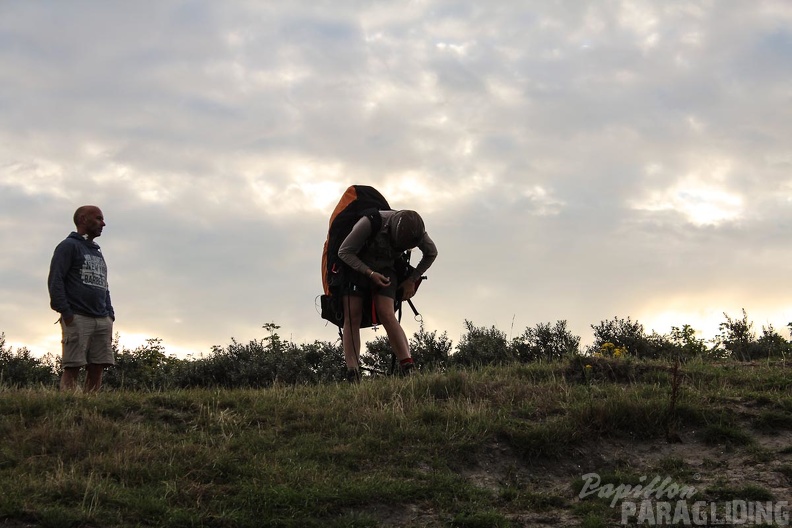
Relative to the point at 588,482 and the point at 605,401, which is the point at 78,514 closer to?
the point at 588,482

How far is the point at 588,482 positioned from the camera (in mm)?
6801

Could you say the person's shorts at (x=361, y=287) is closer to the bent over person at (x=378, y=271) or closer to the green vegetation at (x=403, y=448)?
the bent over person at (x=378, y=271)

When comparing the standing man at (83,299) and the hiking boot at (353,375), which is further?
the hiking boot at (353,375)

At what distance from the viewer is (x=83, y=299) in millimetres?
9406

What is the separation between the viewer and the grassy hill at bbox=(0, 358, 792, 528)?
20.1 feet

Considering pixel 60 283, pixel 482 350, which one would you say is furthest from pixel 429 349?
pixel 60 283

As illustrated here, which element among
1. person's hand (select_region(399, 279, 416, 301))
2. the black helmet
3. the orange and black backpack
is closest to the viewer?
the black helmet

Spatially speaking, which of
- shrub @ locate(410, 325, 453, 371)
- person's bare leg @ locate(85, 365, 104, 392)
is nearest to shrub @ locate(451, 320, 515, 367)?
shrub @ locate(410, 325, 453, 371)

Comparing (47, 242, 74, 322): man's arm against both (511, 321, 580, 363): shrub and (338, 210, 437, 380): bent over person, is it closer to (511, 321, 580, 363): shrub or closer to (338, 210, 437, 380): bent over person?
(338, 210, 437, 380): bent over person

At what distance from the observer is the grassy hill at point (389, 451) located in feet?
20.1

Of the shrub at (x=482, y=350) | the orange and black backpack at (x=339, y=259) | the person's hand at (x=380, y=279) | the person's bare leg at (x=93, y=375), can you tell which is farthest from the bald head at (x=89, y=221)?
the shrub at (x=482, y=350)

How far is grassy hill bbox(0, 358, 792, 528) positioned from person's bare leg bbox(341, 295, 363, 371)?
2.58 ft

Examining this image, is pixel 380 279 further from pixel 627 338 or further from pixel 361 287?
pixel 627 338

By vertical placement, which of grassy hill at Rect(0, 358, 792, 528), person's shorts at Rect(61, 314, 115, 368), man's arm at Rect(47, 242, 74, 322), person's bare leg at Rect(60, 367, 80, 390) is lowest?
grassy hill at Rect(0, 358, 792, 528)
